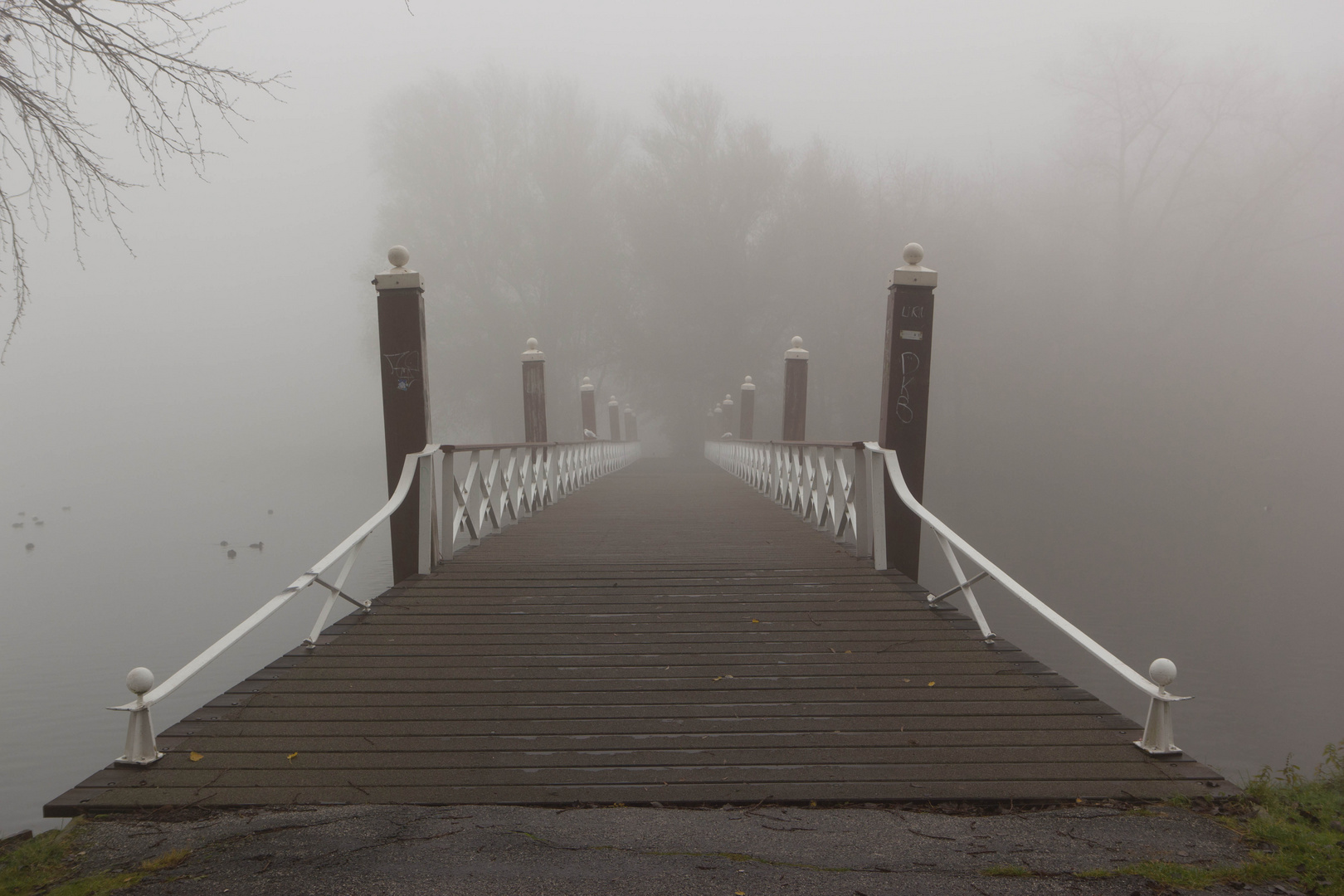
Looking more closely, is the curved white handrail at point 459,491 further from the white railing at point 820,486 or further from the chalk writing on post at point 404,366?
the white railing at point 820,486

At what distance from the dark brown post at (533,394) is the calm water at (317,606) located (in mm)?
3406

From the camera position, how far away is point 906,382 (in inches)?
238

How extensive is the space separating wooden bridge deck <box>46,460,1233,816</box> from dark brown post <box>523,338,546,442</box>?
27.5 feet

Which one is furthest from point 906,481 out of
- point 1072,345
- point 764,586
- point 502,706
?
point 1072,345

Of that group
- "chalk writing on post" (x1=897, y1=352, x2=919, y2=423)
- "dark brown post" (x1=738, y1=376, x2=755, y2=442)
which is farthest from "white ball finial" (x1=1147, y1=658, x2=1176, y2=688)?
"dark brown post" (x1=738, y1=376, x2=755, y2=442)

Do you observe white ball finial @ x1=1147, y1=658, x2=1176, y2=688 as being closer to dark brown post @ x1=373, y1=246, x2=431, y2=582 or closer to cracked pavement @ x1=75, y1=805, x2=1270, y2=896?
cracked pavement @ x1=75, y1=805, x2=1270, y2=896

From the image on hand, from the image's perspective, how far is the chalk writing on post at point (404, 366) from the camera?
594 centimetres

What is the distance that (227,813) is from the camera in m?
2.70

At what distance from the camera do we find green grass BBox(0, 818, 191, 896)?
84.5 inches

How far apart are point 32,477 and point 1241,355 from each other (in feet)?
147

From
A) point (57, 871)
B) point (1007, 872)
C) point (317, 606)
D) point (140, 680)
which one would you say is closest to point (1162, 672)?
point (1007, 872)

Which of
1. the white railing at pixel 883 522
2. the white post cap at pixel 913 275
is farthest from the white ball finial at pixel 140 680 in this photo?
the white post cap at pixel 913 275

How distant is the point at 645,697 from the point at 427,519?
258cm

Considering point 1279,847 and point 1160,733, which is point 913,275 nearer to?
point 1160,733
